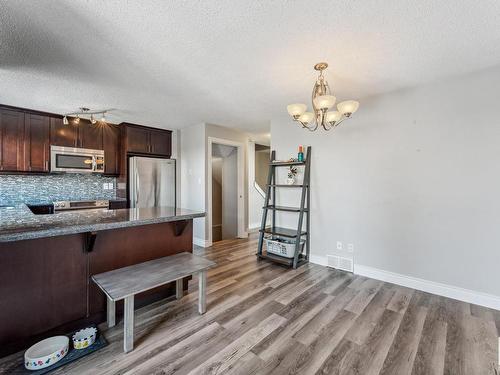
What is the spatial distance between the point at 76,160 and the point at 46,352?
11.1 ft

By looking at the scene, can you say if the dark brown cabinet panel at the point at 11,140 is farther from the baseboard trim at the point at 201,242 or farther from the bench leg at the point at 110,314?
the bench leg at the point at 110,314

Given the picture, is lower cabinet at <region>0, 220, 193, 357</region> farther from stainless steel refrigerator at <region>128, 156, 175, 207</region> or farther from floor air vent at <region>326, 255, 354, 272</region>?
floor air vent at <region>326, 255, 354, 272</region>

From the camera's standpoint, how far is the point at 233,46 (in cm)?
190

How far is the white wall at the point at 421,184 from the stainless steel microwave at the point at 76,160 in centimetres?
394

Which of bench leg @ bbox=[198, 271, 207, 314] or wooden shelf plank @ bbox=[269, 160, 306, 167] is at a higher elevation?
wooden shelf plank @ bbox=[269, 160, 306, 167]

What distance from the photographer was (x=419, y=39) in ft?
5.95

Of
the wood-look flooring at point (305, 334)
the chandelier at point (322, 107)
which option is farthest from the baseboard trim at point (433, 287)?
the chandelier at point (322, 107)

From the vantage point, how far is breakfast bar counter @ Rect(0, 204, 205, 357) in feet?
5.07

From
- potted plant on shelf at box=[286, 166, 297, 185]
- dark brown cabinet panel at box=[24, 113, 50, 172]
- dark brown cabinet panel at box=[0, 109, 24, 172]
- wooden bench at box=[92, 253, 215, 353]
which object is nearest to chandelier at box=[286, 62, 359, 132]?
potted plant on shelf at box=[286, 166, 297, 185]

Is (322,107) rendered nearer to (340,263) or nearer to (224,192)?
(340,263)

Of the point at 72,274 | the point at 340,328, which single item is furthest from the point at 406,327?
the point at 72,274

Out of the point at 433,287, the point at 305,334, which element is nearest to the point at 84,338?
the point at 305,334

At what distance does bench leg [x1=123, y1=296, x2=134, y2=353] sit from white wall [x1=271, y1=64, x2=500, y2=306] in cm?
262

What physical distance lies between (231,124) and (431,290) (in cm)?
387
